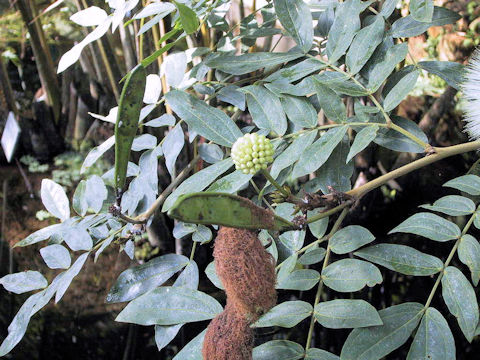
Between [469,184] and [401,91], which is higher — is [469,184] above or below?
below

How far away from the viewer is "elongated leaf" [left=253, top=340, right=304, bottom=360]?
0.51 metres

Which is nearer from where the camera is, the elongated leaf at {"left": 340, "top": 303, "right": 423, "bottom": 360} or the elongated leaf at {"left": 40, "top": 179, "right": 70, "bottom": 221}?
the elongated leaf at {"left": 340, "top": 303, "right": 423, "bottom": 360}

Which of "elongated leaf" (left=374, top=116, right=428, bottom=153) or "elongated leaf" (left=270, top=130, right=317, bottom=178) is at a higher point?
"elongated leaf" (left=270, top=130, right=317, bottom=178)

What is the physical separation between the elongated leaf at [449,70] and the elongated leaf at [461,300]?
27 centimetres

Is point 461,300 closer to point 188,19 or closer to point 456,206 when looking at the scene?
point 456,206

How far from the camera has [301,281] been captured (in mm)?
557

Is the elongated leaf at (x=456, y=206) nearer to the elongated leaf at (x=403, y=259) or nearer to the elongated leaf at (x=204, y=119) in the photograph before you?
the elongated leaf at (x=403, y=259)

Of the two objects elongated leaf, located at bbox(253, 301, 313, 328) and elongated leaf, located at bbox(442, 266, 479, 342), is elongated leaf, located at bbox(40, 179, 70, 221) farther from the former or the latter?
elongated leaf, located at bbox(442, 266, 479, 342)

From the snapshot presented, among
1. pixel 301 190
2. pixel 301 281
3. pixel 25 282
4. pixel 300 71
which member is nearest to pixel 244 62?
pixel 300 71

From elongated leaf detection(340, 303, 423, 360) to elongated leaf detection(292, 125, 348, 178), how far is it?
177 millimetres

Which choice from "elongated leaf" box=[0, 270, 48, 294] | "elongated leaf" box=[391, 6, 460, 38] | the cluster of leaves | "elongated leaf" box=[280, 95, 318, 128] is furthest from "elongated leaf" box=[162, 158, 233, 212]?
"elongated leaf" box=[391, 6, 460, 38]

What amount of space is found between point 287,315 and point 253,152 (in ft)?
0.64

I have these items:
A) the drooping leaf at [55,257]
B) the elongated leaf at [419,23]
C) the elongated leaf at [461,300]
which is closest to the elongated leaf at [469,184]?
the elongated leaf at [461,300]

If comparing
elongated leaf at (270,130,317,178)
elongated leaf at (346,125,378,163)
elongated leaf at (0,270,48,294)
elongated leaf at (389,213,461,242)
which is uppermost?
elongated leaf at (346,125,378,163)
